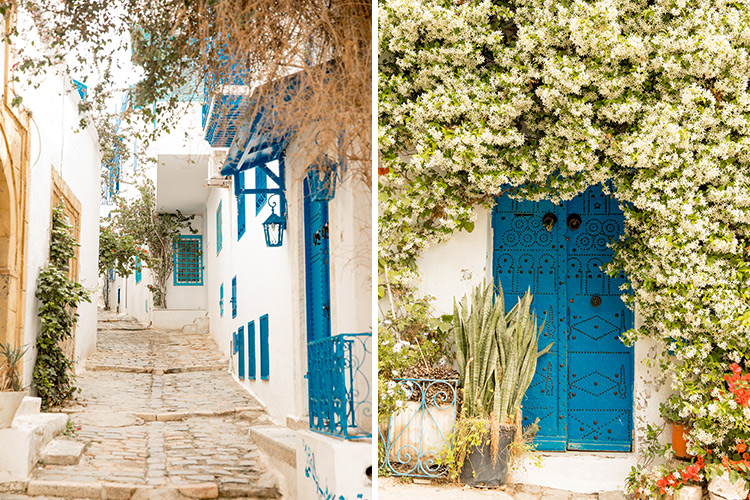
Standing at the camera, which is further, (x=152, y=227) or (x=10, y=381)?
(x=152, y=227)

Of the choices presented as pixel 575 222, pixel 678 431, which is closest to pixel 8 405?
pixel 575 222

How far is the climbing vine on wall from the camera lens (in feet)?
11.6

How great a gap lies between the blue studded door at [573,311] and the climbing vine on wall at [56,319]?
108 inches

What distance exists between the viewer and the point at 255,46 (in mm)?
3172

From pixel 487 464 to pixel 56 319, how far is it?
2445mm

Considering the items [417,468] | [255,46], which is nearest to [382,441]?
[417,468]

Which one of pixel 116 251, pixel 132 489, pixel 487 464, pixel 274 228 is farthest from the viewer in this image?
pixel 487 464

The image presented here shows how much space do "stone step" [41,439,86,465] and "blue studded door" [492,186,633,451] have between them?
285 cm

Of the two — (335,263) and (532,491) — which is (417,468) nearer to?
(532,491)

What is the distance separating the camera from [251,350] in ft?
13.2

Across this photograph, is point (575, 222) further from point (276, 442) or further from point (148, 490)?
point (148, 490)

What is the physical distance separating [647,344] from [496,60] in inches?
78.6

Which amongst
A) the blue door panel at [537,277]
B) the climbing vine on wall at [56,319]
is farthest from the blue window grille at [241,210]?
the blue door panel at [537,277]

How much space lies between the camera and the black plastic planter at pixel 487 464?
15.2 feet
